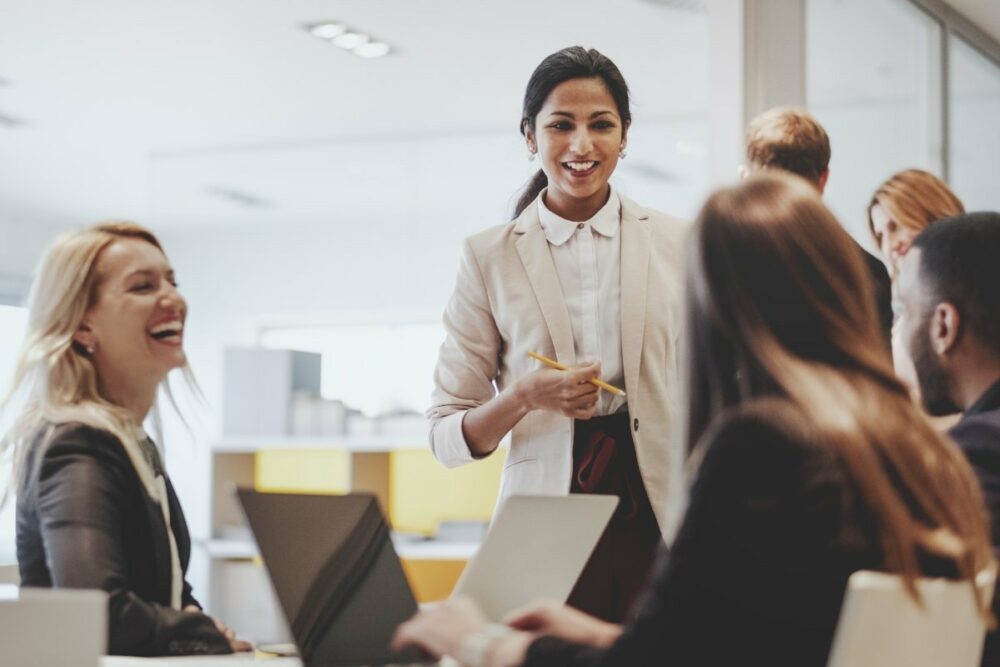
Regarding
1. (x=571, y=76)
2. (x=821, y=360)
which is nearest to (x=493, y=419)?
(x=571, y=76)

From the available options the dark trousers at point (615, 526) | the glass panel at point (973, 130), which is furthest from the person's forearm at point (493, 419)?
the glass panel at point (973, 130)

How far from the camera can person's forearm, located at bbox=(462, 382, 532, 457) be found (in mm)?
2170

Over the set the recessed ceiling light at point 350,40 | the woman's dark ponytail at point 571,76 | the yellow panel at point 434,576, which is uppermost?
the recessed ceiling light at point 350,40

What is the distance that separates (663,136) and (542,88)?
11.8 ft

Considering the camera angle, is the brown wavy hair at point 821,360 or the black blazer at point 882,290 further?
the black blazer at point 882,290

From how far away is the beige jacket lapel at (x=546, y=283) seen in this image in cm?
229

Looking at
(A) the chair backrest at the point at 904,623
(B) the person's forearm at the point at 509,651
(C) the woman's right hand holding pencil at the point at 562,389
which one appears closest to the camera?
(A) the chair backrest at the point at 904,623

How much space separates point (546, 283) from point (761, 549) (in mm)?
1189

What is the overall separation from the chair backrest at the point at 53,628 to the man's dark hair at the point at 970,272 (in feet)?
3.73

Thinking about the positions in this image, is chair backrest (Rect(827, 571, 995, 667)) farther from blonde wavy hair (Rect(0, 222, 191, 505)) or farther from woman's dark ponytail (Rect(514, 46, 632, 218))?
woman's dark ponytail (Rect(514, 46, 632, 218))

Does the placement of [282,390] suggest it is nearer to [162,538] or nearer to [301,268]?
[301,268]

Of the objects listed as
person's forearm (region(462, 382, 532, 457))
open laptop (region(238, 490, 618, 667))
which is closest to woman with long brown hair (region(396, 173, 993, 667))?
open laptop (region(238, 490, 618, 667))

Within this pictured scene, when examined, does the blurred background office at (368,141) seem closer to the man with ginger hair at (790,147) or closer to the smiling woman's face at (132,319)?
the man with ginger hair at (790,147)

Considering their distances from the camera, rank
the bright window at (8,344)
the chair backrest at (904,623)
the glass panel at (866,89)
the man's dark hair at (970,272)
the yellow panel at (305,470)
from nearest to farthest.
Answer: the chair backrest at (904,623) → the man's dark hair at (970,272) → the glass panel at (866,89) → the yellow panel at (305,470) → the bright window at (8,344)
